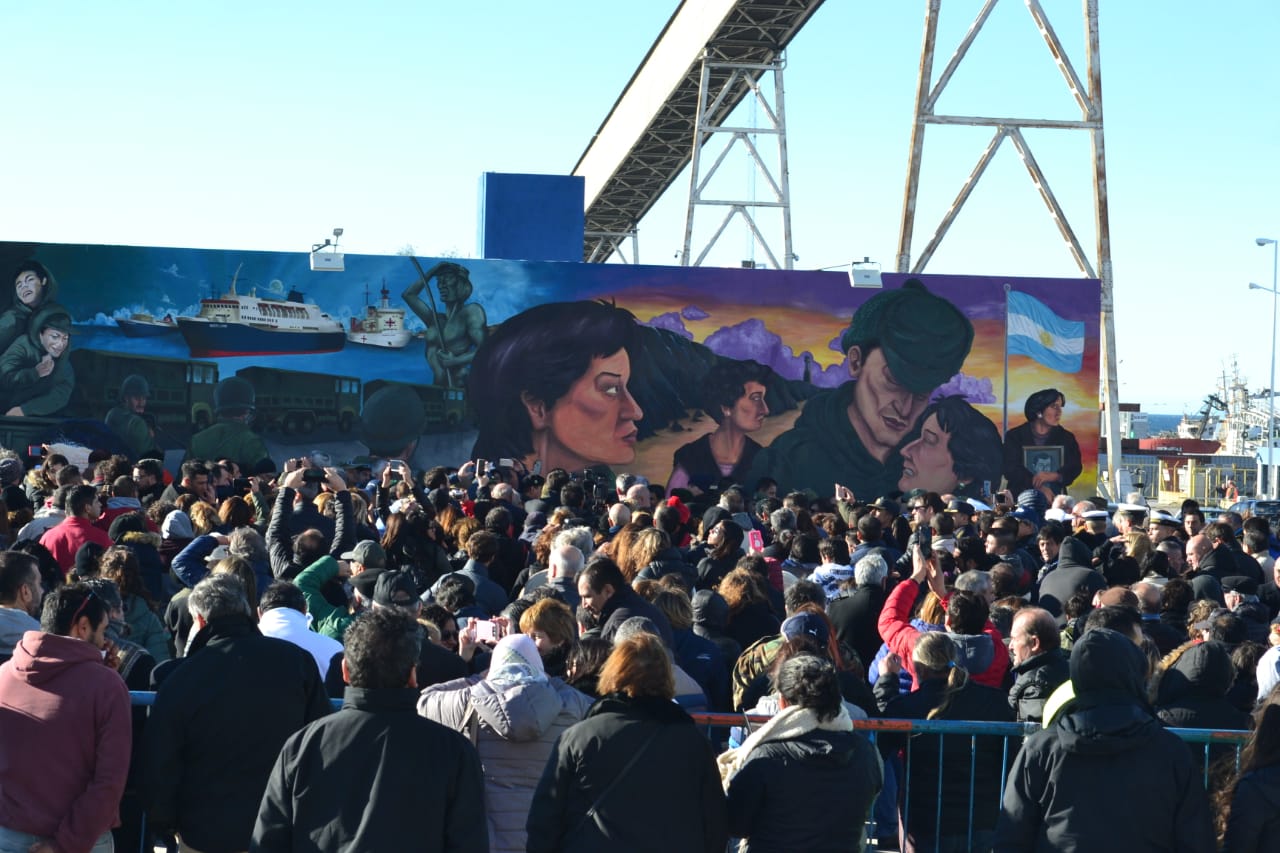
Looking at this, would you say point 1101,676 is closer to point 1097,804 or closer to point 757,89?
point 1097,804

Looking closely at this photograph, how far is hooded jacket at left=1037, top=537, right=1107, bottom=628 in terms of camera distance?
944 cm

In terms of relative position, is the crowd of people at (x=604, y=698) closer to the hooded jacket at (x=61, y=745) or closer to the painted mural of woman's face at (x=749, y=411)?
the hooded jacket at (x=61, y=745)

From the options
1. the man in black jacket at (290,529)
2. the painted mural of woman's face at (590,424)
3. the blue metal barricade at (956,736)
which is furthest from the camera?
the painted mural of woman's face at (590,424)

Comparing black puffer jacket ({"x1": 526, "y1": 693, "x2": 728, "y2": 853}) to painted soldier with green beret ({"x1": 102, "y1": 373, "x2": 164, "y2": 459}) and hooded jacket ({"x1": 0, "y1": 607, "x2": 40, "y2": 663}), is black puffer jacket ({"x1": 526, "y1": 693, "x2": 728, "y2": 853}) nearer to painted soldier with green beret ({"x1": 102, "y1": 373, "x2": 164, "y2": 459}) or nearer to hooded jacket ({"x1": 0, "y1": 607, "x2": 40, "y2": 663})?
hooded jacket ({"x1": 0, "y1": 607, "x2": 40, "y2": 663})

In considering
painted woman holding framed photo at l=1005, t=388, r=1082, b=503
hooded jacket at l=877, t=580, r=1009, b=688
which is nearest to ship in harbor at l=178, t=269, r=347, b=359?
painted woman holding framed photo at l=1005, t=388, r=1082, b=503

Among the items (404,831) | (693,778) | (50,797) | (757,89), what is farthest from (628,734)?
(757,89)

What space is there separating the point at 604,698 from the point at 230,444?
1986 centimetres

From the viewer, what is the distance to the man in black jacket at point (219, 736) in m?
5.11

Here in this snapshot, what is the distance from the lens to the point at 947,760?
6.29m

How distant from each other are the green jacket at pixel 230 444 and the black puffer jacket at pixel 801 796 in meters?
19.5

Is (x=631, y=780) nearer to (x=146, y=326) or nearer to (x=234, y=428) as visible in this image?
(x=234, y=428)

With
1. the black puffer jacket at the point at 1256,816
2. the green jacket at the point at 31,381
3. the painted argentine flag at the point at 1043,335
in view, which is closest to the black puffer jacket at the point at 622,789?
the black puffer jacket at the point at 1256,816

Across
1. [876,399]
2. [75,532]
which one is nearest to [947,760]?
[75,532]

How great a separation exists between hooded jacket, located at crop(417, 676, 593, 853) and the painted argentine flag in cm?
2124
